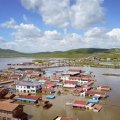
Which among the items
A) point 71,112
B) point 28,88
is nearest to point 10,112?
point 71,112

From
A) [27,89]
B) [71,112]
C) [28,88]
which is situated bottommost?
[71,112]

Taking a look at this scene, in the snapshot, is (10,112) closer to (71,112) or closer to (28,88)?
(71,112)

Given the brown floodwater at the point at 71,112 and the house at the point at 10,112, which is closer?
the house at the point at 10,112

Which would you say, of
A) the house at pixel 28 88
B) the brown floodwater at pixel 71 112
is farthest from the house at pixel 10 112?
the house at pixel 28 88

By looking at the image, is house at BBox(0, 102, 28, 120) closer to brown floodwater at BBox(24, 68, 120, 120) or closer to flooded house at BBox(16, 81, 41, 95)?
brown floodwater at BBox(24, 68, 120, 120)

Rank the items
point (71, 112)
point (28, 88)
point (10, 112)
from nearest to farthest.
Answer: point (10, 112) → point (71, 112) → point (28, 88)

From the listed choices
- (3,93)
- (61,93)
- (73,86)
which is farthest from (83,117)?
(73,86)

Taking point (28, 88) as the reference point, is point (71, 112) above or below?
below

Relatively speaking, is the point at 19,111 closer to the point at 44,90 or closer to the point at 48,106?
the point at 48,106

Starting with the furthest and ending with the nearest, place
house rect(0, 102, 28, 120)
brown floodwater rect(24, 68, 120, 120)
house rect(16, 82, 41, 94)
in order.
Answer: house rect(16, 82, 41, 94), brown floodwater rect(24, 68, 120, 120), house rect(0, 102, 28, 120)

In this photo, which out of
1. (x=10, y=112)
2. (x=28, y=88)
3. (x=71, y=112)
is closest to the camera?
(x=10, y=112)

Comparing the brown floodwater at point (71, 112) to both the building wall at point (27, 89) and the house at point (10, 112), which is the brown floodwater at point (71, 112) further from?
the building wall at point (27, 89)

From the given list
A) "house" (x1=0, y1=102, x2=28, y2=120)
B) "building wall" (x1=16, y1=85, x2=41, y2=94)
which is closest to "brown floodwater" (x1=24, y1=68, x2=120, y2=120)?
"house" (x1=0, y1=102, x2=28, y2=120)
